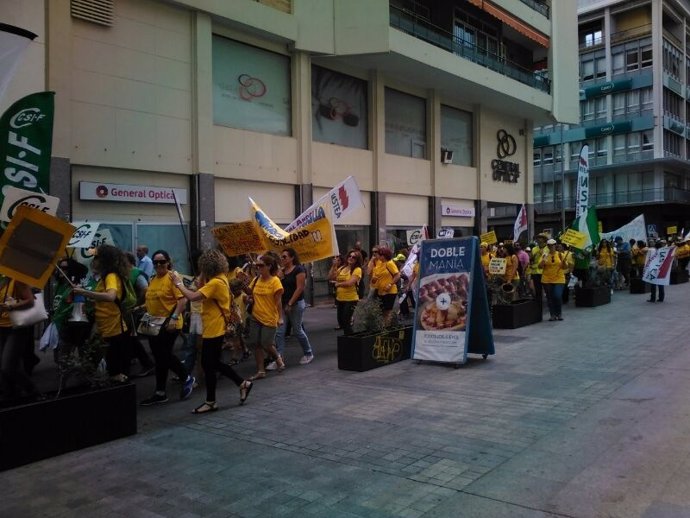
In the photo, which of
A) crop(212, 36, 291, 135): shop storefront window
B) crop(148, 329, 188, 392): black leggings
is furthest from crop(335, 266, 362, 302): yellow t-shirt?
crop(212, 36, 291, 135): shop storefront window

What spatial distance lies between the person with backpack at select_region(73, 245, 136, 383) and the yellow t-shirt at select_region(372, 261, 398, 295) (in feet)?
15.0

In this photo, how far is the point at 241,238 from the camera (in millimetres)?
10180

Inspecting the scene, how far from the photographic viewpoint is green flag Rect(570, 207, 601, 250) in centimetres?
1680

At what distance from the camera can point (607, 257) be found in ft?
60.2

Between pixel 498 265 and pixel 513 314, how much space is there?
1.34 meters

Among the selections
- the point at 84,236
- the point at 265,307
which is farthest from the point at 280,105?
the point at 265,307

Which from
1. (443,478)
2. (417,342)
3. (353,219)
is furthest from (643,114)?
(443,478)

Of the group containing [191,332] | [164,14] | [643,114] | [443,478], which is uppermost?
[643,114]

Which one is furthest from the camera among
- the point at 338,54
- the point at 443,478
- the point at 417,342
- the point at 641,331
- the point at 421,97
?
the point at 421,97

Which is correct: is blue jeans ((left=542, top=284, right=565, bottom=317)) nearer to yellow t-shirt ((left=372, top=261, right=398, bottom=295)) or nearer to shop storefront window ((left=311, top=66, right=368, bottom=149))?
yellow t-shirt ((left=372, top=261, right=398, bottom=295))

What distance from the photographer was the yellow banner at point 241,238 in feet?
32.7

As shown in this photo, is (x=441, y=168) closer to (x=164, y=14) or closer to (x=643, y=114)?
(x=164, y=14)

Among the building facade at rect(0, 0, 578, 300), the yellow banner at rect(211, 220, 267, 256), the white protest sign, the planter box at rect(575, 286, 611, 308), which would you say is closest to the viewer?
the yellow banner at rect(211, 220, 267, 256)

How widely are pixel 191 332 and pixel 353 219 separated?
39.3 ft
